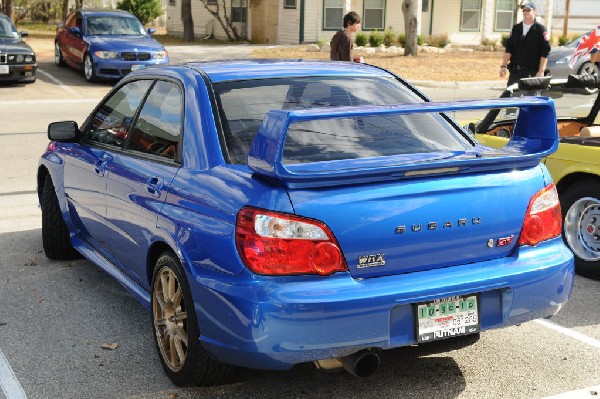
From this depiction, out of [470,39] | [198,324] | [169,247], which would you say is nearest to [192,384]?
[198,324]

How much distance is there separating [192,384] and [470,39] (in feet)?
118

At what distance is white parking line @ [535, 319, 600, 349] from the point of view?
5.45m

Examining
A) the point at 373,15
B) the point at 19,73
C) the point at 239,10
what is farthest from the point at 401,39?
the point at 19,73

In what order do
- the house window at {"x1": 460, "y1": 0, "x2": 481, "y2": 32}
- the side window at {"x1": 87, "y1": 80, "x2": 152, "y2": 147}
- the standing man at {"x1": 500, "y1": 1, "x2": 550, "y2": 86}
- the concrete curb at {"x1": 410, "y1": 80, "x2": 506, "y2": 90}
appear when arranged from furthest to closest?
the house window at {"x1": 460, "y1": 0, "x2": 481, "y2": 32}
the concrete curb at {"x1": 410, "y1": 80, "x2": 506, "y2": 90}
the standing man at {"x1": 500, "y1": 1, "x2": 550, "y2": 86}
the side window at {"x1": 87, "y1": 80, "x2": 152, "y2": 147}

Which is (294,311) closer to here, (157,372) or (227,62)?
(157,372)

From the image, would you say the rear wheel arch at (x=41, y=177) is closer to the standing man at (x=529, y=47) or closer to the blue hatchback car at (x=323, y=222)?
the blue hatchback car at (x=323, y=222)

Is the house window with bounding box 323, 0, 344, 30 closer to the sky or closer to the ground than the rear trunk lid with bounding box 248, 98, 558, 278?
closer to the sky

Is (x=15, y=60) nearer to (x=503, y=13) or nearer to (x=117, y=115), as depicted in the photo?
(x=117, y=115)

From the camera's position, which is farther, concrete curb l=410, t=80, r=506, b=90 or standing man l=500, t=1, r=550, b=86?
concrete curb l=410, t=80, r=506, b=90

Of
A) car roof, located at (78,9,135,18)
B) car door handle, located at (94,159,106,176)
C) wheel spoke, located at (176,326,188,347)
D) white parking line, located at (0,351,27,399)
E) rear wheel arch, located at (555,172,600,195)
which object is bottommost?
white parking line, located at (0,351,27,399)

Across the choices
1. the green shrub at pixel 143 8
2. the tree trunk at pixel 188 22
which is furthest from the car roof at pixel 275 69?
the green shrub at pixel 143 8

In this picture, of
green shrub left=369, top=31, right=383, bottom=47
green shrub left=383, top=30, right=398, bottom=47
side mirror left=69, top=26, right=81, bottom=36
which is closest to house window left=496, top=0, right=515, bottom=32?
green shrub left=383, top=30, right=398, bottom=47

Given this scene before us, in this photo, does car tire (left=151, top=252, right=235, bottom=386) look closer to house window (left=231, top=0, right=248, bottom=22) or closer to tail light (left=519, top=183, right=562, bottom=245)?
tail light (left=519, top=183, right=562, bottom=245)

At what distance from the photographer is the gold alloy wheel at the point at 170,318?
464 centimetres
